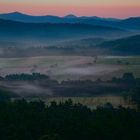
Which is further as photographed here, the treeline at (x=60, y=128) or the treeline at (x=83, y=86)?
the treeline at (x=83, y=86)

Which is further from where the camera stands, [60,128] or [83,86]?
[83,86]

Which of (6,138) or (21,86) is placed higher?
(6,138)

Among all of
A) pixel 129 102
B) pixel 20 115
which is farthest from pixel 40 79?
pixel 20 115

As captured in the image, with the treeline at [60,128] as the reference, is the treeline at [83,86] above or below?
below

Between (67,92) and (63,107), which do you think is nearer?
(63,107)

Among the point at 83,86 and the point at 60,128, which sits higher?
the point at 60,128

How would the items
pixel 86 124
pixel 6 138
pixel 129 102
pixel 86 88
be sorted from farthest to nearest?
pixel 86 88 → pixel 129 102 → pixel 86 124 → pixel 6 138

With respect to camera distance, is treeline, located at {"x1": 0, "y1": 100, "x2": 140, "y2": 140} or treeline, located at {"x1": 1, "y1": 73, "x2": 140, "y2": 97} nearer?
treeline, located at {"x1": 0, "y1": 100, "x2": 140, "y2": 140}

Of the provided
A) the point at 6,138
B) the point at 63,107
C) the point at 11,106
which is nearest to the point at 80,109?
the point at 63,107

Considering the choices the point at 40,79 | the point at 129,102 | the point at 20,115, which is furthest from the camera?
the point at 40,79

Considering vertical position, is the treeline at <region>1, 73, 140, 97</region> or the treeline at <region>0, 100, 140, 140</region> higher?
the treeline at <region>0, 100, 140, 140</region>

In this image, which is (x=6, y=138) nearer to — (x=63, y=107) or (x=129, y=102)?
(x=63, y=107)
